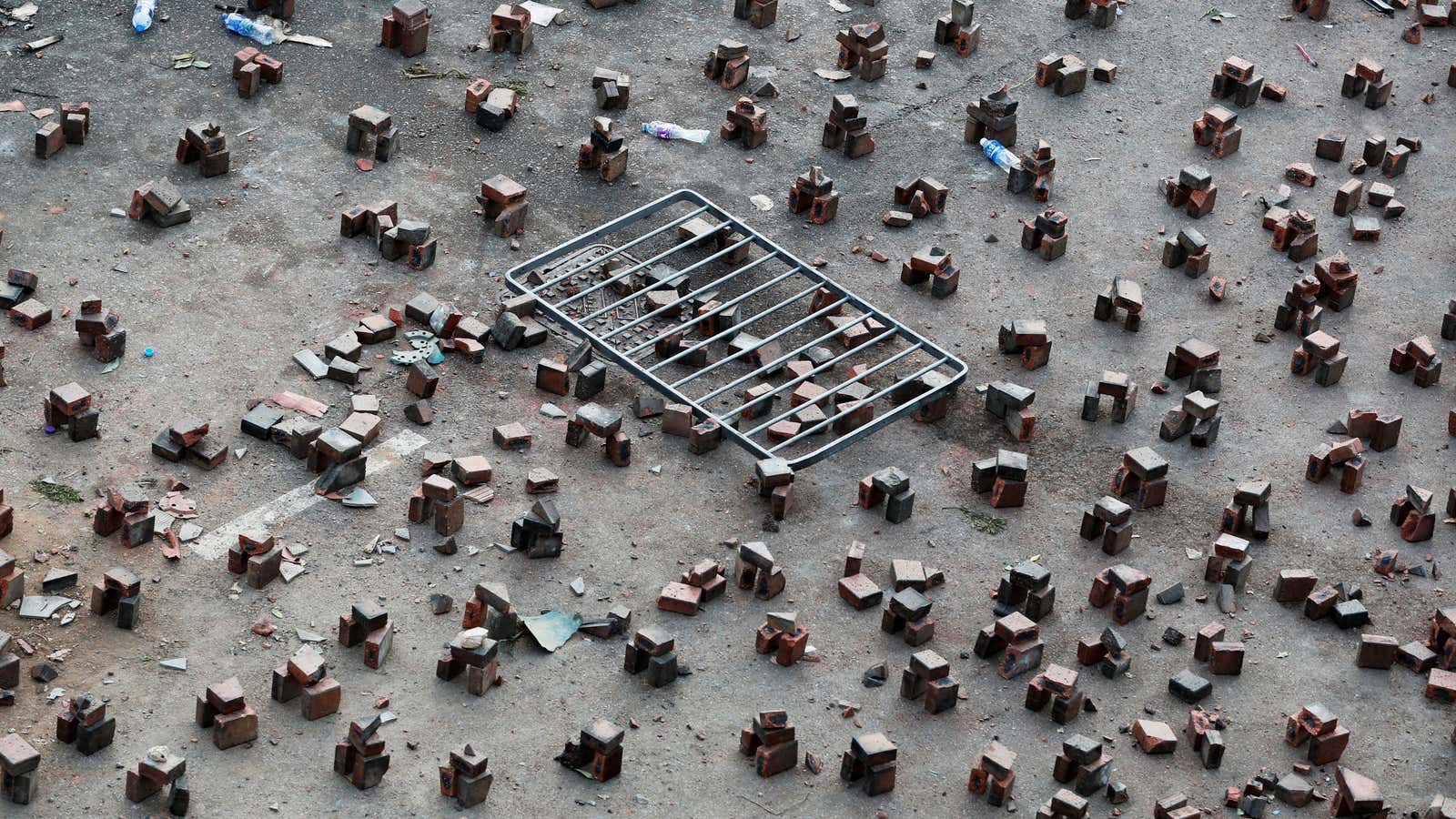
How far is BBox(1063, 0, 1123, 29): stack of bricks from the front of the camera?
15.9 m

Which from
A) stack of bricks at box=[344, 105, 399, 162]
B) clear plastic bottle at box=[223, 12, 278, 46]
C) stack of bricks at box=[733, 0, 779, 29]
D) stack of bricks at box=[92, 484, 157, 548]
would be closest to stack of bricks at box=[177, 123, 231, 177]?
stack of bricks at box=[344, 105, 399, 162]

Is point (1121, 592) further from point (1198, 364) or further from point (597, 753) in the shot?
point (597, 753)

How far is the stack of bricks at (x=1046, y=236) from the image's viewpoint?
44.3 feet

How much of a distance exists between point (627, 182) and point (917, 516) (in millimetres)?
3615

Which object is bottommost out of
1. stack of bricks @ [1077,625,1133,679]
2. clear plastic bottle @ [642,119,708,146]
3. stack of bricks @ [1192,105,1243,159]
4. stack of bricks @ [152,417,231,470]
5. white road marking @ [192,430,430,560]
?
white road marking @ [192,430,430,560]

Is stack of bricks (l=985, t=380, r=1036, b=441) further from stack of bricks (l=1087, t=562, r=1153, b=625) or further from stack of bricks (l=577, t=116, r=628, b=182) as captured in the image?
stack of bricks (l=577, t=116, r=628, b=182)

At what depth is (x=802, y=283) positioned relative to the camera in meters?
13.4

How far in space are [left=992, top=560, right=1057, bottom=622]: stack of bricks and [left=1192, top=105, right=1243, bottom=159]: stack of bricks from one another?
16.1 ft

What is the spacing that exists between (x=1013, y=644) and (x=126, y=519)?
4.45m

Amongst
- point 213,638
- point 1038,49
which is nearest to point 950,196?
point 1038,49

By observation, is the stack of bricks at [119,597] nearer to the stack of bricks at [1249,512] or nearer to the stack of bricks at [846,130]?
the stack of bricks at [1249,512]

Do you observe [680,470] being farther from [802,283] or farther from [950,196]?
[950,196]

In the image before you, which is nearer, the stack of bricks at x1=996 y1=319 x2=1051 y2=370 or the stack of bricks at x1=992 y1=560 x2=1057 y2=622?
the stack of bricks at x1=992 y1=560 x2=1057 y2=622

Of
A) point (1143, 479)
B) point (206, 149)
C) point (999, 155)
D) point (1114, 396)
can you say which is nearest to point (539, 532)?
point (1143, 479)
